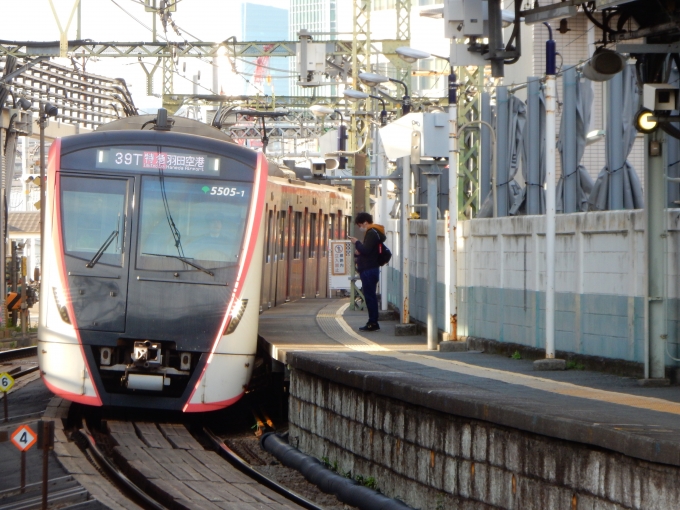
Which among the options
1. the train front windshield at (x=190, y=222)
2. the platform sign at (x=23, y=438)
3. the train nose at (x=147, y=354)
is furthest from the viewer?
the train front windshield at (x=190, y=222)

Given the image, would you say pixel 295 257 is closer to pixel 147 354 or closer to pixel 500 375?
pixel 147 354

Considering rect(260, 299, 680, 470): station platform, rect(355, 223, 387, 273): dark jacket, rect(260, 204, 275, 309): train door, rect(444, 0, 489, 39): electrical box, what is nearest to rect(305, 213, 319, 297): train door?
rect(260, 204, 275, 309): train door

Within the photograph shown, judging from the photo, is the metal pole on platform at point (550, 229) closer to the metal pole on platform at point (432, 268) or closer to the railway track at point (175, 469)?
the metal pole on platform at point (432, 268)

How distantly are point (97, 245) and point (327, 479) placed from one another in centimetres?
370

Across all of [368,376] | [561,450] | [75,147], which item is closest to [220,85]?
[75,147]

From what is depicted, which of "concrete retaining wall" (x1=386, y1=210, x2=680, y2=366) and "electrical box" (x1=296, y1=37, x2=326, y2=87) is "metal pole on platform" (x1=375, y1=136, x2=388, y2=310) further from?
"concrete retaining wall" (x1=386, y1=210, x2=680, y2=366)

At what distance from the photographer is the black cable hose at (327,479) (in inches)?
383

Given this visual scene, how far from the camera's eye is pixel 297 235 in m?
22.6

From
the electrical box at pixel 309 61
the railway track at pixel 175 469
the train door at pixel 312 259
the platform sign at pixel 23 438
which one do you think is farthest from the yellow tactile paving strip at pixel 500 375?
the electrical box at pixel 309 61

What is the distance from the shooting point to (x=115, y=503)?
932cm

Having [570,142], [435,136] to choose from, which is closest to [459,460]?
[570,142]

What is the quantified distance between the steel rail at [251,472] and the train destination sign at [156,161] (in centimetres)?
299

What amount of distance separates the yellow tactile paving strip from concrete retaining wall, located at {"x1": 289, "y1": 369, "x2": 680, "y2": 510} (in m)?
1.08

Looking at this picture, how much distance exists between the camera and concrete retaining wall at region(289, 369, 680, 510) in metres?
6.50
